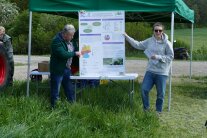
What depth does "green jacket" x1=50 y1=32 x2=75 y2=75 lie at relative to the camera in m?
8.13

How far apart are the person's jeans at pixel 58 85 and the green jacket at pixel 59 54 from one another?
0.42 ft

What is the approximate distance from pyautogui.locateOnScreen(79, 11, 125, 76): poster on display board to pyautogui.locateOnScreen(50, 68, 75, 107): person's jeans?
352mm

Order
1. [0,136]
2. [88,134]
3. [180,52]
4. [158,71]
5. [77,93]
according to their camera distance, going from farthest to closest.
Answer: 1. [180,52]
2. [77,93]
3. [158,71]
4. [88,134]
5. [0,136]

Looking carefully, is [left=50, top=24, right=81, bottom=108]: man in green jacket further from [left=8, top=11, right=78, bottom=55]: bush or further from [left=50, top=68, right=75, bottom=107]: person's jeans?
[left=8, top=11, right=78, bottom=55]: bush

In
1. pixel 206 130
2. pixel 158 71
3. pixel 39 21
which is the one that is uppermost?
pixel 39 21

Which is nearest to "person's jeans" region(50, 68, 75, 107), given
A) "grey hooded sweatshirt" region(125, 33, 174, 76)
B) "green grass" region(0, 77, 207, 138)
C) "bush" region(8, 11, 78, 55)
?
"green grass" region(0, 77, 207, 138)

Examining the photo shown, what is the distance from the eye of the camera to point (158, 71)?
28.5 ft

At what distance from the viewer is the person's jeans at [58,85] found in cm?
834

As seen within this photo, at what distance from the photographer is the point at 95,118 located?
722 cm

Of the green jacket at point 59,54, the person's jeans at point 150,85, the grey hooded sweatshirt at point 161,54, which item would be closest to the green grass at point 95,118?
the person's jeans at point 150,85

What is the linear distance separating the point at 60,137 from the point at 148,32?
91.6ft

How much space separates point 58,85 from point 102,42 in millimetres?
1186

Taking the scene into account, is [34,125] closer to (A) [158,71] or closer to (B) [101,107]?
(B) [101,107]

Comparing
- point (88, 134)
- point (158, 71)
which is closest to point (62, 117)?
point (88, 134)
